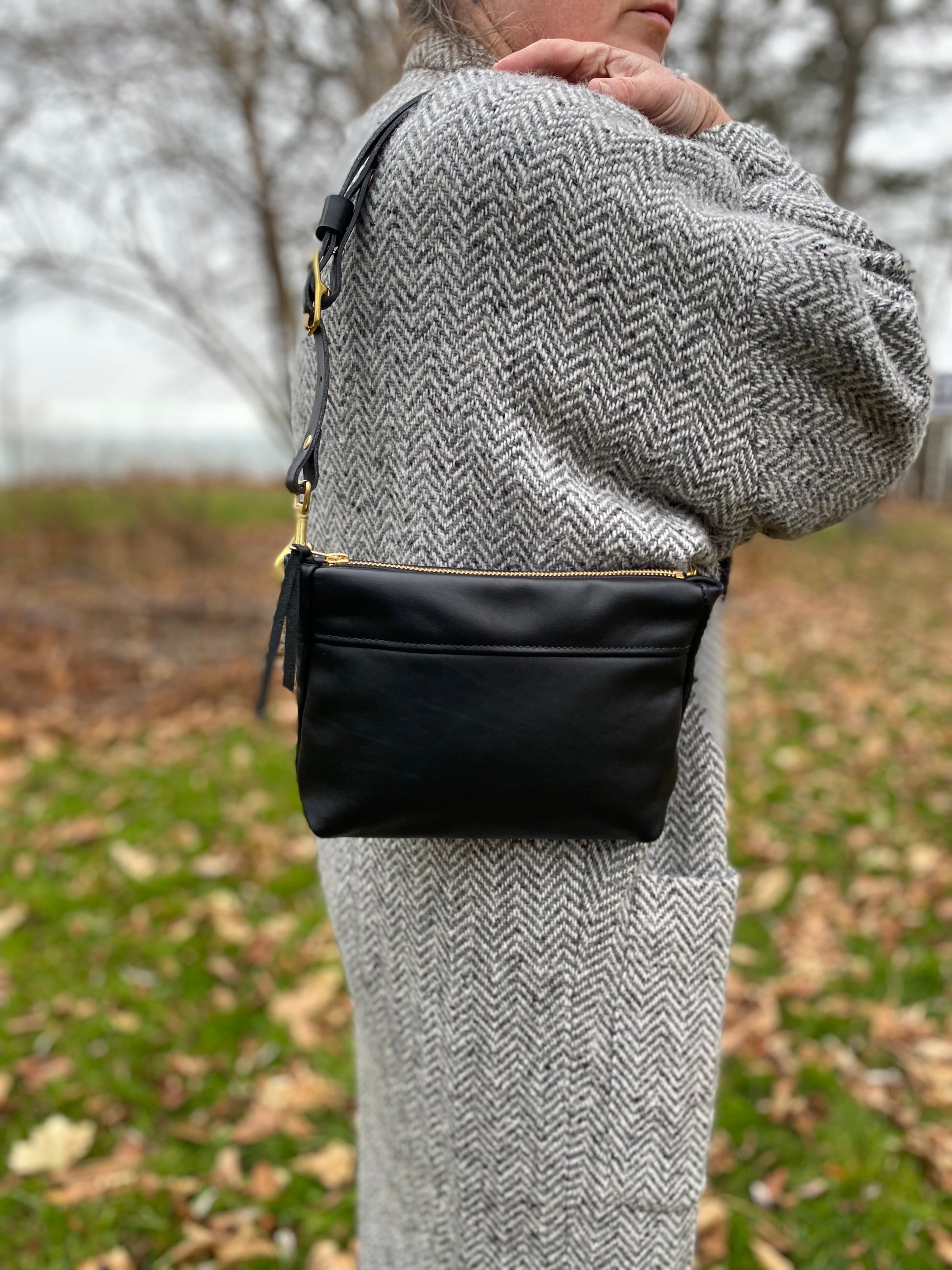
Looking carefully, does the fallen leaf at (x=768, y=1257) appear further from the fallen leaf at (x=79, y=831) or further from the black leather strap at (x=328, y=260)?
the fallen leaf at (x=79, y=831)

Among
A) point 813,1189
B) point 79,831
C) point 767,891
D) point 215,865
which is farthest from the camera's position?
point 79,831

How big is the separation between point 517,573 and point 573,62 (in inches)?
20.2

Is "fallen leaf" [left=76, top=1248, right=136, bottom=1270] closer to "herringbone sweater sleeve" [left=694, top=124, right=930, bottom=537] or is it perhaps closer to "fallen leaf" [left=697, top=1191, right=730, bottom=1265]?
"fallen leaf" [left=697, top=1191, right=730, bottom=1265]

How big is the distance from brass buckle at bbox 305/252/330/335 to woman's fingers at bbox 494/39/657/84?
27 centimetres

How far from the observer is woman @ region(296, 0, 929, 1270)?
33.0 inches

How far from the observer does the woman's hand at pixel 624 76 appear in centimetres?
89

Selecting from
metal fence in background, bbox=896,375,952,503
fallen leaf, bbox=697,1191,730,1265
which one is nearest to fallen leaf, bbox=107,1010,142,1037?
fallen leaf, bbox=697,1191,730,1265

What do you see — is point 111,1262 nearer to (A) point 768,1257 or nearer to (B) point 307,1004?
(B) point 307,1004

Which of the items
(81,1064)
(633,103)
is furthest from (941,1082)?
(633,103)

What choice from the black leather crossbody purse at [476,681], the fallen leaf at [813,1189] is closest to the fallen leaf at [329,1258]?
the fallen leaf at [813,1189]

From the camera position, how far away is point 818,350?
85cm

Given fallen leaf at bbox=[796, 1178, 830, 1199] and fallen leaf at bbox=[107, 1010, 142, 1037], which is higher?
fallen leaf at bbox=[107, 1010, 142, 1037]

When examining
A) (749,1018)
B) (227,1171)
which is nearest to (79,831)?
(227,1171)

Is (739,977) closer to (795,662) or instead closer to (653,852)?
(653,852)
